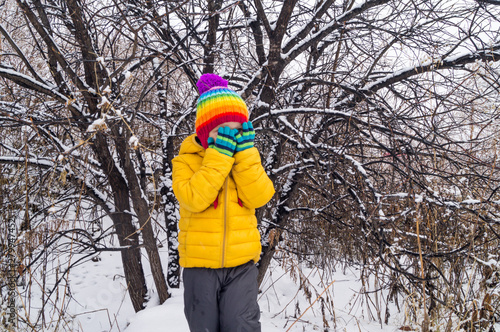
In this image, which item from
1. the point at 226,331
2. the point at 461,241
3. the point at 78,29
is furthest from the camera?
the point at 461,241

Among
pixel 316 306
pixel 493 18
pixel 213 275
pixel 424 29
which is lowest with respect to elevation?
pixel 316 306

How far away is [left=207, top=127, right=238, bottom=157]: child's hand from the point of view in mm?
1637

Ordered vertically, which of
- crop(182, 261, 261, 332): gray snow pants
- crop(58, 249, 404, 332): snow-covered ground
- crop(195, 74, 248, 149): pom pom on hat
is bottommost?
crop(58, 249, 404, 332): snow-covered ground

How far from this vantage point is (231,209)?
1.69 m

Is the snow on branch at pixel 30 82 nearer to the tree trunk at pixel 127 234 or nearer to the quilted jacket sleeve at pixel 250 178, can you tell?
the tree trunk at pixel 127 234

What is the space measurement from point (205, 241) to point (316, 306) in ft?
10.5

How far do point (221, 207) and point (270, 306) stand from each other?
3.15 meters

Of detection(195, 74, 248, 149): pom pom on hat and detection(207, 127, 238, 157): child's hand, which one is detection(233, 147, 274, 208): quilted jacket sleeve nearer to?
detection(207, 127, 238, 157): child's hand

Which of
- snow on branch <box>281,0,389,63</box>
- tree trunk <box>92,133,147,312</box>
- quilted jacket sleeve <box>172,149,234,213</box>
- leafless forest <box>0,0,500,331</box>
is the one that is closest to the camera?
quilted jacket sleeve <box>172,149,234,213</box>

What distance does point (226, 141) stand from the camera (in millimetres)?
1637

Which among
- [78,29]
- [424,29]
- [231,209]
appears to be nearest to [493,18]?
[424,29]

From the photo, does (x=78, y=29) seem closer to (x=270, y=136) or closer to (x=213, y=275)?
(x=270, y=136)

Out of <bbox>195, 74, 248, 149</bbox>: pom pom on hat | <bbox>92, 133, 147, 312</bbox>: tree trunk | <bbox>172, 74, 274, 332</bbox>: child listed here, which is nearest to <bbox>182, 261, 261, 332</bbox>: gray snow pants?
<bbox>172, 74, 274, 332</bbox>: child

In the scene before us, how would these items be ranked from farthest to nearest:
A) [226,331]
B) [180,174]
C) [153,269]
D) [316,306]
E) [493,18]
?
[316,306] < [153,269] < [493,18] < [180,174] < [226,331]
